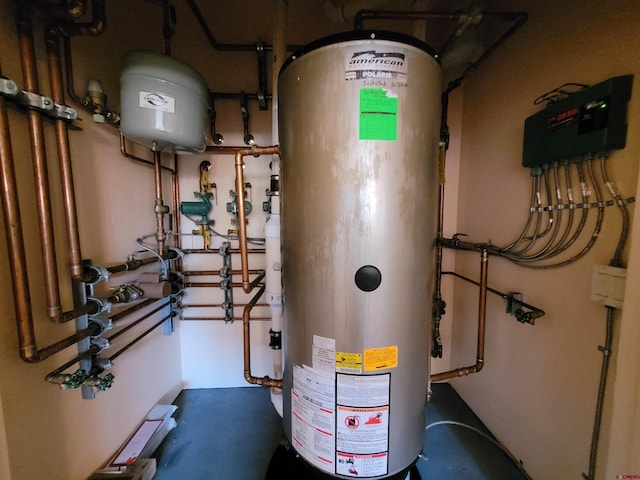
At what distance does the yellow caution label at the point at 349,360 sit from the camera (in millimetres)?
765

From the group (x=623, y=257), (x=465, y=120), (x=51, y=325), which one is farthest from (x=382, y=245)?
(x=465, y=120)

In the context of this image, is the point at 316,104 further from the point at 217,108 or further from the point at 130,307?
the point at 130,307

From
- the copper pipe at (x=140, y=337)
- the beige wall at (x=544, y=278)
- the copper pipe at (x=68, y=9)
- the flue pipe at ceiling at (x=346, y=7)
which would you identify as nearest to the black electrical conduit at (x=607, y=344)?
the beige wall at (x=544, y=278)

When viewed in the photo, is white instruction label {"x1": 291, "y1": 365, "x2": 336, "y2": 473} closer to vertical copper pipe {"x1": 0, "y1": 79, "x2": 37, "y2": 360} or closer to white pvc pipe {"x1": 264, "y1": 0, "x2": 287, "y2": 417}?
white pvc pipe {"x1": 264, "y1": 0, "x2": 287, "y2": 417}

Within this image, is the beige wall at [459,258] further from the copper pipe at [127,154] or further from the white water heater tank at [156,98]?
the white water heater tank at [156,98]

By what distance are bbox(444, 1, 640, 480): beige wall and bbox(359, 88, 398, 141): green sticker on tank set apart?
0.69 meters

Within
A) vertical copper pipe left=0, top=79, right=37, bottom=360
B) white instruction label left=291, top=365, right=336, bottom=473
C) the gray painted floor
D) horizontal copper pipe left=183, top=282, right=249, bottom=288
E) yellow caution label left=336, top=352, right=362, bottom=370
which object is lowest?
the gray painted floor

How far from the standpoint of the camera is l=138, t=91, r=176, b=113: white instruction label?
1.02 metres

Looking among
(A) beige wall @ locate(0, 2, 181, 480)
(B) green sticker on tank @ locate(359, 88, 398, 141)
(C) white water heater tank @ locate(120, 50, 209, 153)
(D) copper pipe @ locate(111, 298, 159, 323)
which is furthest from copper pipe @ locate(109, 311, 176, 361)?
(B) green sticker on tank @ locate(359, 88, 398, 141)

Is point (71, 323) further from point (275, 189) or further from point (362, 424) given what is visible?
point (362, 424)

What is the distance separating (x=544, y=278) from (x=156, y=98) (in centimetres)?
193

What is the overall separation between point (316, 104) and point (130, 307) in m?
1.43

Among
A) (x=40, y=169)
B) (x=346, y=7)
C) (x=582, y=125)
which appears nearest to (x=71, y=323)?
(x=40, y=169)

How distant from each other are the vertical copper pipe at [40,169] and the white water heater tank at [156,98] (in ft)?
0.87
